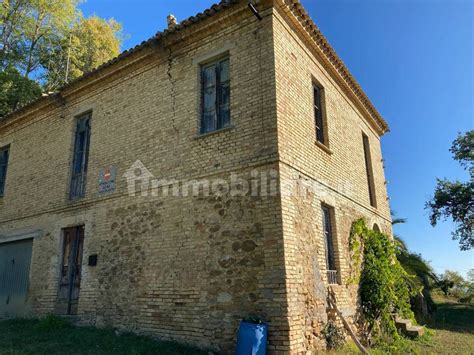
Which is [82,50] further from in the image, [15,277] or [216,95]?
[216,95]

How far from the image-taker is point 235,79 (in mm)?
7965

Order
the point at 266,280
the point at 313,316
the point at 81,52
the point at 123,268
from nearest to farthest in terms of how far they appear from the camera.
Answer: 1. the point at 266,280
2. the point at 313,316
3. the point at 123,268
4. the point at 81,52

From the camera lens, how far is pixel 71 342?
747cm

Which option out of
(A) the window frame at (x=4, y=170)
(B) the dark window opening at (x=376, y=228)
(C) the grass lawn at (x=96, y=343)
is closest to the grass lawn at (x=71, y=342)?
(C) the grass lawn at (x=96, y=343)

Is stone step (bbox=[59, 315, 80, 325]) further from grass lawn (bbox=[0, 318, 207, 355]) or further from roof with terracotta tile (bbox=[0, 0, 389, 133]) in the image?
Answer: roof with terracotta tile (bbox=[0, 0, 389, 133])

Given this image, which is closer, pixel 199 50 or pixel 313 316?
pixel 313 316

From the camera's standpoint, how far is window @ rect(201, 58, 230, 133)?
8.18 metres

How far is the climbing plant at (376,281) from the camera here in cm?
942

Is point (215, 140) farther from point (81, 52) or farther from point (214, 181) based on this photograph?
point (81, 52)

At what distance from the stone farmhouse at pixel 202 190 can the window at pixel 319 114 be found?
0.04 metres

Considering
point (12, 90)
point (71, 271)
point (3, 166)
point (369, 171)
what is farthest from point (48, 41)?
point (369, 171)

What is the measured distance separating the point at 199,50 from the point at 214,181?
3336 mm

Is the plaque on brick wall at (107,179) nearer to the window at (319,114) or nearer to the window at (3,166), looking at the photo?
the window at (319,114)

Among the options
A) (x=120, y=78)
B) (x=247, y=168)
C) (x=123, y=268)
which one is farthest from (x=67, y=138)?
(x=247, y=168)
